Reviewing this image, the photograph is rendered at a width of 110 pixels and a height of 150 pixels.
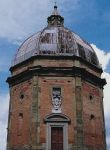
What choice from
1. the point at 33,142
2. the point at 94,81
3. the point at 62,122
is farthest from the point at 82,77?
the point at 33,142

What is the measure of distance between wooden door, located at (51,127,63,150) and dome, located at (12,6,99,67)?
21.2ft

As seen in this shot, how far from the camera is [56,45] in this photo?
106ft

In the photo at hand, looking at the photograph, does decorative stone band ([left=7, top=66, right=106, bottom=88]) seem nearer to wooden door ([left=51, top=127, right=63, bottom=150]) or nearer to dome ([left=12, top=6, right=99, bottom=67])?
dome ([left=12, top=6, right=99, bottom=67])

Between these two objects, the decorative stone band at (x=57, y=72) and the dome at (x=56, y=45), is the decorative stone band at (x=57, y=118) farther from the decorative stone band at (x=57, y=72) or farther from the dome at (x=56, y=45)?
the dome at (x=56, y=45)

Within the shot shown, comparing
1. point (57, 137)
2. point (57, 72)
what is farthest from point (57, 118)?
point (57, 72)

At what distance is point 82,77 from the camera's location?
31312 mm

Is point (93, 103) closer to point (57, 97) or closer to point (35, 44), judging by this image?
point (57, 97)

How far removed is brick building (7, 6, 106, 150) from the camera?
29125 millimetres

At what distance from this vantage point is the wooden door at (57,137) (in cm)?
2900

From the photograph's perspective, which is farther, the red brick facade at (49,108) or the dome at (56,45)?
the dome at (56,45)

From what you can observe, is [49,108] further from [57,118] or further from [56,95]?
[56,95]

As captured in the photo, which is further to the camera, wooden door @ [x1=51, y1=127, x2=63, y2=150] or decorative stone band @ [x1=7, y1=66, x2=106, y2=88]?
decorative stone band @ [x1=7, y1=66, x2=106, y2=88]

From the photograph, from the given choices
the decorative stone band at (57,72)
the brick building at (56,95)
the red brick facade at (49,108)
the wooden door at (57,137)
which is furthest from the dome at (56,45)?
the wooden door at (57,137)

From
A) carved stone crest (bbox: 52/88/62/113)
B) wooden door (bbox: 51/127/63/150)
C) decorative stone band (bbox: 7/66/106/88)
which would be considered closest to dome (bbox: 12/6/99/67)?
decorative stone band (bbox: 7/66/106/88)
